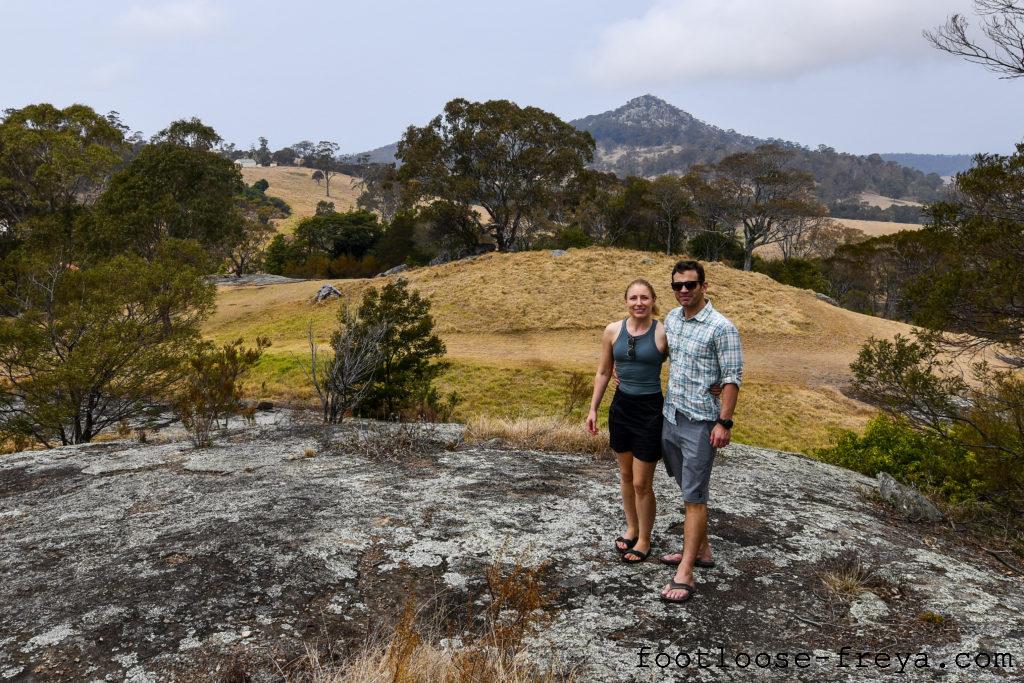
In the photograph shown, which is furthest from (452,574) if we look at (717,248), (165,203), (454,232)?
(717,248)

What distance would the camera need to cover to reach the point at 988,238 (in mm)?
6945

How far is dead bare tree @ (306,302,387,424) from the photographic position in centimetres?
1020

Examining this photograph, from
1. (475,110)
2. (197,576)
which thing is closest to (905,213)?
(475,110)

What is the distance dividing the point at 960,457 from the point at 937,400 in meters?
0.79

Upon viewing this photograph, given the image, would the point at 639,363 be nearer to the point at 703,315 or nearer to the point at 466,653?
the point at 703,315

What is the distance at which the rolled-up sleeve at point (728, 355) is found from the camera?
A: 351 cm

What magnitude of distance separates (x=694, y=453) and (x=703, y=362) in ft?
1.84

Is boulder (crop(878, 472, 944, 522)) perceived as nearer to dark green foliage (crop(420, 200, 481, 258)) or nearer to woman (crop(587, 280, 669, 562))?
woman (crop(587, 280, 669, 562))

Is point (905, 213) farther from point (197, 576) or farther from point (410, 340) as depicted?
point (197, 576)

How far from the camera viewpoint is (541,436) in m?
6.76

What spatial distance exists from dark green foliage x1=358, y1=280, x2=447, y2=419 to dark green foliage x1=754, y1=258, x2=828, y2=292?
106 ft

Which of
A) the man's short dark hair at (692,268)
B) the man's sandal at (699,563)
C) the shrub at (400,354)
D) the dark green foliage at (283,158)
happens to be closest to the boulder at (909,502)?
the man's sandal at (699,563)

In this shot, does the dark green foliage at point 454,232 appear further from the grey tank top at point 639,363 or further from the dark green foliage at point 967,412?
the grey tank top at point 639,363

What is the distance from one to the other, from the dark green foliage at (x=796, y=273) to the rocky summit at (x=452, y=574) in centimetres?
3791
